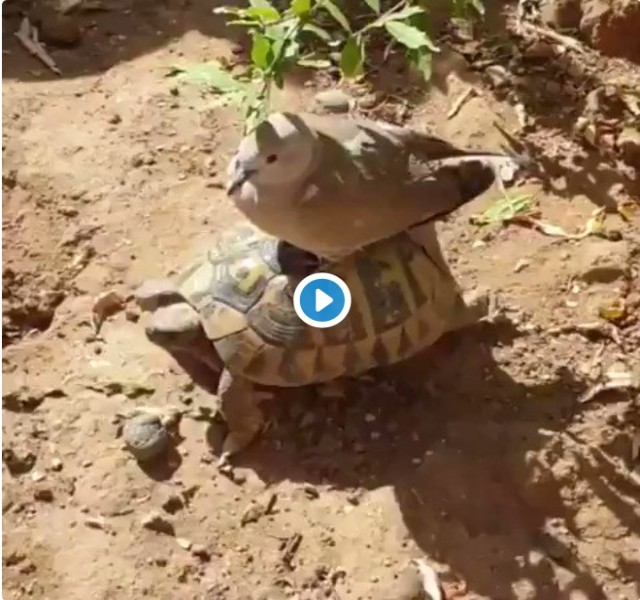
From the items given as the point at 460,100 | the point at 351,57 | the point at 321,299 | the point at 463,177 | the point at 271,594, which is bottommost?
the point at 271,594

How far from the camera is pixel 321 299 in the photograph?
5.70ft

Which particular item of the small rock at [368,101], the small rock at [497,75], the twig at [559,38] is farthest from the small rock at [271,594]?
the twig at [559,38]

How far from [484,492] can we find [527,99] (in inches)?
35.2

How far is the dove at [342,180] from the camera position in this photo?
1557 mm

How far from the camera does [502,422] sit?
1.85 m

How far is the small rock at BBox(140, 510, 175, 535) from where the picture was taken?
1715 millimetres

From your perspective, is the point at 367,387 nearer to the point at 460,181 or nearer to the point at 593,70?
the point at 460,181

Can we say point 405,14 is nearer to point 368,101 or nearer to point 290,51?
point 290,51

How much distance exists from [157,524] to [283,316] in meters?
0.32

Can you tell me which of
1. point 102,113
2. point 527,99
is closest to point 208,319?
point 102,113

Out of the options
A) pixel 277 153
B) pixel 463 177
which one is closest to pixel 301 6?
Answer: pixel 277 153

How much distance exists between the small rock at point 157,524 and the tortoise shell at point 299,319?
219 millimetres

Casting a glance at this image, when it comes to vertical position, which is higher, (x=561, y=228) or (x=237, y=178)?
(x=237, y=178)

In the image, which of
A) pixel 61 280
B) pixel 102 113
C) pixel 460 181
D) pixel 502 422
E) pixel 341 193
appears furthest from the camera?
pixel 102 113
